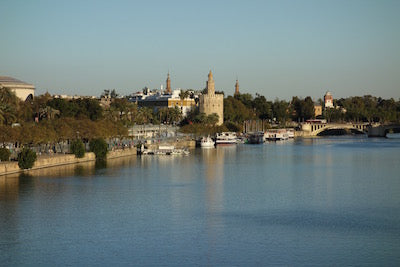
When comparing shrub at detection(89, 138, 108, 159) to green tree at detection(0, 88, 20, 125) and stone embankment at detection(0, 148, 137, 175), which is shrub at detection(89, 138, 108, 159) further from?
green tree at detection(0, 88, 20, 125)

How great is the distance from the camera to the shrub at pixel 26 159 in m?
44.7

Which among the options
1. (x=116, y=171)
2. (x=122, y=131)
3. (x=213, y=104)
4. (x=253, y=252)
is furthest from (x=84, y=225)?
(x=213, y=104)

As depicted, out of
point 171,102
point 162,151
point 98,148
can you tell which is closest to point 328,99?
point 171,102

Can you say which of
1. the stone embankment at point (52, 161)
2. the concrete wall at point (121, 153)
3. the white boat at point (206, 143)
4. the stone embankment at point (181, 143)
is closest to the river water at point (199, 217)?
the stone embankment at point (52, 161)

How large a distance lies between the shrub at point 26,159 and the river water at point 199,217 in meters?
0.76

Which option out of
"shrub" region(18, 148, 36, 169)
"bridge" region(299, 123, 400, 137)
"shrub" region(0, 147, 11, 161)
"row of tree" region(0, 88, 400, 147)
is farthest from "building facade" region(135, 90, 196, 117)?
"shrub" region(0, 147, 11, 161)

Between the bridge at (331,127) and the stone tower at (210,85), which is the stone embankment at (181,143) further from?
the bridge at (331,127)

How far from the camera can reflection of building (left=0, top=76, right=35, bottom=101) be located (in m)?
82.4

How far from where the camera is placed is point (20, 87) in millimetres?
84188

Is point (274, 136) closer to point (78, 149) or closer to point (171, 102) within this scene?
point (171, 102)

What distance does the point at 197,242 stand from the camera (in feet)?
86.5

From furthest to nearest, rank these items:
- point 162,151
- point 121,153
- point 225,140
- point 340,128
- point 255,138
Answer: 1. point 340,128
2. point 255,138
3. point 225,140
4. point 162,151
5. point 121,153

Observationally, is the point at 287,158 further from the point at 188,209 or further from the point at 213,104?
the point at 213,104

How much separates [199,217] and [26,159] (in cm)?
1748
